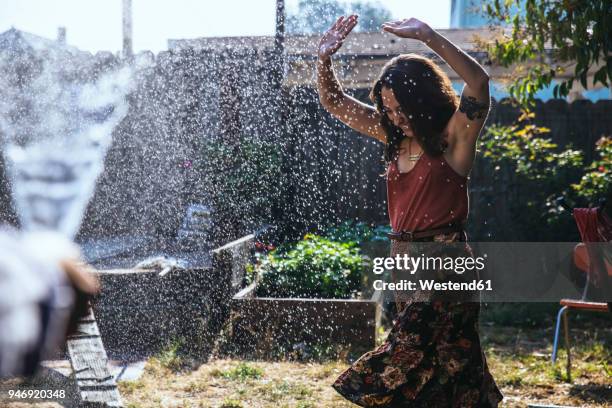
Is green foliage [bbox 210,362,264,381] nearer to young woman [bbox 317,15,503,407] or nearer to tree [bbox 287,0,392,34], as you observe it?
young woman [bbox 317,15,503,407]

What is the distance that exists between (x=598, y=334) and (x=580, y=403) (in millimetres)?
1914

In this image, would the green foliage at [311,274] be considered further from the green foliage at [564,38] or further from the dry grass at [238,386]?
the green foliage at [564,38]

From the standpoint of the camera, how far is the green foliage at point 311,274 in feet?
19.3

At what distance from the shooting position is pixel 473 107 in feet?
8.79

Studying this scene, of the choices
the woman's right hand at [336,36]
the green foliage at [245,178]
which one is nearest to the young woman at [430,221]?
the woman's right hand at [336,36]

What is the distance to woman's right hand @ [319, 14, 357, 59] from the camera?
322 centimetres

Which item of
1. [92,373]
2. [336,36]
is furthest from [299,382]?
[336,36]

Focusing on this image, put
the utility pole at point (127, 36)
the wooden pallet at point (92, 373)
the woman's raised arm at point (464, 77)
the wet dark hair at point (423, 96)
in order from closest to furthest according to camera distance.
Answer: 1. the woman's raised arm at point (464, 77)
2. the wet dark hair at point (423, 96)
3. the wooden pallet at point (92, 373)
4. the utility pole at point (127, 36)

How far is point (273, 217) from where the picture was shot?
8414 mm

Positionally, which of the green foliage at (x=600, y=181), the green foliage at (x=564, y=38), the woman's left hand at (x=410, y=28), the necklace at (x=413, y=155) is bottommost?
the green foliage at (x=600, y=181)

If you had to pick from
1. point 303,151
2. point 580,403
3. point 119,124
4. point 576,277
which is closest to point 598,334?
point 576,277

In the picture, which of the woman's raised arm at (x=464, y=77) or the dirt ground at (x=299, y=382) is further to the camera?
the dirt ground at (x=299, y=382)

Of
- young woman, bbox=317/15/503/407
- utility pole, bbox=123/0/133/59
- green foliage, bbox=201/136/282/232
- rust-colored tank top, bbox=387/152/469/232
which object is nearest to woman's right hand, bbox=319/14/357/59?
young woman, bbox=317/15/503/407

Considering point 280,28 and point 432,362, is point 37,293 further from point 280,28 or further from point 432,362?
point 280,28
